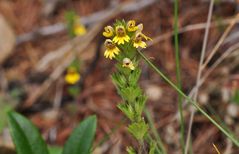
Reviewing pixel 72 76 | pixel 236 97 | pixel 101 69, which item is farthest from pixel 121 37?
pixel 101 69

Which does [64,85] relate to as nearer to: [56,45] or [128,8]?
[56,45]

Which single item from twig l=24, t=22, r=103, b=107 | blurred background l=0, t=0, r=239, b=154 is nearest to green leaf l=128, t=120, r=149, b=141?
blurred background l=0, t=0, r=239, b=154

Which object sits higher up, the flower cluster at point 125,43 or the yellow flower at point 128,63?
the flower cluster at point 125,43

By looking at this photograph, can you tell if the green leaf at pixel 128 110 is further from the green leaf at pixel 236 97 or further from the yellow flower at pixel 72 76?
the yellow flower at pixel 72 76

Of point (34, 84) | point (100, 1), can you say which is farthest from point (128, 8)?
point (34, 84)

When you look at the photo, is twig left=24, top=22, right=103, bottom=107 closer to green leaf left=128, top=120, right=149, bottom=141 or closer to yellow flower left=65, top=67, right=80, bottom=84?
yellow flower left=65, top=67, right=80, bottom=84

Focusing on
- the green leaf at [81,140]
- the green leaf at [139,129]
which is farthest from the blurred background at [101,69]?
the green leaf at [139,129]
